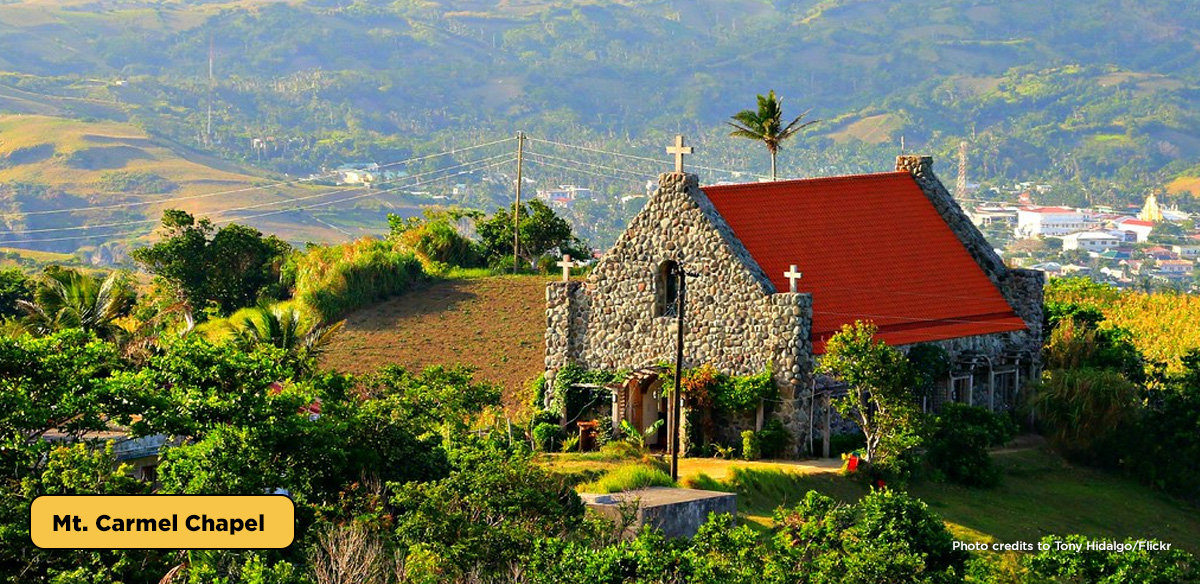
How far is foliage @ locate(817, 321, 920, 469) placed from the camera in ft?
123

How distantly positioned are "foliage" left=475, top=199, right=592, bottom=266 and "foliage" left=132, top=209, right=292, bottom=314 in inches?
338

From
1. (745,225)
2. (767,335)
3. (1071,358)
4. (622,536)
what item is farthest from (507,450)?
(1071,358)

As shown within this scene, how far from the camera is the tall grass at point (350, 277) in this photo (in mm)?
57625

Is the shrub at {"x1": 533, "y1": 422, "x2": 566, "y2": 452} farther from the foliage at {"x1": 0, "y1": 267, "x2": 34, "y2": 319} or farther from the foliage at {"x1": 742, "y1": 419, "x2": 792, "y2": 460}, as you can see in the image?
the foliage at {"x1": 0, "y1": 267, "x2": 34, "y2": 319}

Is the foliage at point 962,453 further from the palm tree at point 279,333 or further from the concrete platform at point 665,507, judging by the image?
the palm tree at point 279,333

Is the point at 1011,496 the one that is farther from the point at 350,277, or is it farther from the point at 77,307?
the point at 350,277

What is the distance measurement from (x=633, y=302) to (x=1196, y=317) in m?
24.8

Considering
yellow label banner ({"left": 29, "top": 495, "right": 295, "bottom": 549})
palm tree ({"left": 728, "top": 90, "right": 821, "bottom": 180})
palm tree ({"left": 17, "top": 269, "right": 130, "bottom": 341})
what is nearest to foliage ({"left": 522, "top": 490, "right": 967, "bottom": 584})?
yellow label banner ({"left": 29, "top": 495, "right": 295, "bottom": 549})

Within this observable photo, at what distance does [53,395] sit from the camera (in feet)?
89.0

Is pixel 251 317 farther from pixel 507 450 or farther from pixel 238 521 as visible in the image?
pixel 238 521

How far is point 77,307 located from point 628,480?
15.7 meters

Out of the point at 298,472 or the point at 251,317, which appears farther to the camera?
the point at 251,317

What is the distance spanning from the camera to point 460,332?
183ft

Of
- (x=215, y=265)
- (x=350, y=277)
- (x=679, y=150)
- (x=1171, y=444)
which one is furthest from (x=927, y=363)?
(x=215, y=265)
